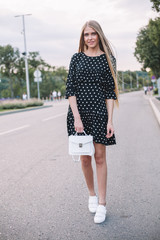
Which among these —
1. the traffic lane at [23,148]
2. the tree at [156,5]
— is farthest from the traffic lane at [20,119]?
the tree at [156,5]

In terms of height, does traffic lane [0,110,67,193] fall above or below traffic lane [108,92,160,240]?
below

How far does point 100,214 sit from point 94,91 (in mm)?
1128

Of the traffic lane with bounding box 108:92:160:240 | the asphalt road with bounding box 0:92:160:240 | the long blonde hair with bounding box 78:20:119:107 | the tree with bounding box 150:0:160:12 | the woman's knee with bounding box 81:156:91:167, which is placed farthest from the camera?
the tree with bounding box 150:0:160:12

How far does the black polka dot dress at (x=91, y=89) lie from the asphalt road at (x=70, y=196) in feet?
2.56

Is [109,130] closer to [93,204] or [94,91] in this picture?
[94,91]

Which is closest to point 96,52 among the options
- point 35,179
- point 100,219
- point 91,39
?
point 91,39

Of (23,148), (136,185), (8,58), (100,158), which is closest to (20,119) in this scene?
(23,148)

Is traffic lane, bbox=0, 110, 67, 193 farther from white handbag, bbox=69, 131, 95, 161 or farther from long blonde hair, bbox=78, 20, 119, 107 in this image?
long blonde hair, bbox=78, 20, 119, 107

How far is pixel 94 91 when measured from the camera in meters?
3.03

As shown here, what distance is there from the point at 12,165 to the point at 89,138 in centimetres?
298

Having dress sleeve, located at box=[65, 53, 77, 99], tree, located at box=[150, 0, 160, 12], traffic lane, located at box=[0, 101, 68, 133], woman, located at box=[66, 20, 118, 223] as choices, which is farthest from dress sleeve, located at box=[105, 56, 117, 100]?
tree, located at box=[150, 0, 160, 12]

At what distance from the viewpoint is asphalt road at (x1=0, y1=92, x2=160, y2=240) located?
9.27ft

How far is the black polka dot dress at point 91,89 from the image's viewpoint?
9.86 feet

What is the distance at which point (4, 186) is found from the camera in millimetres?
4312
